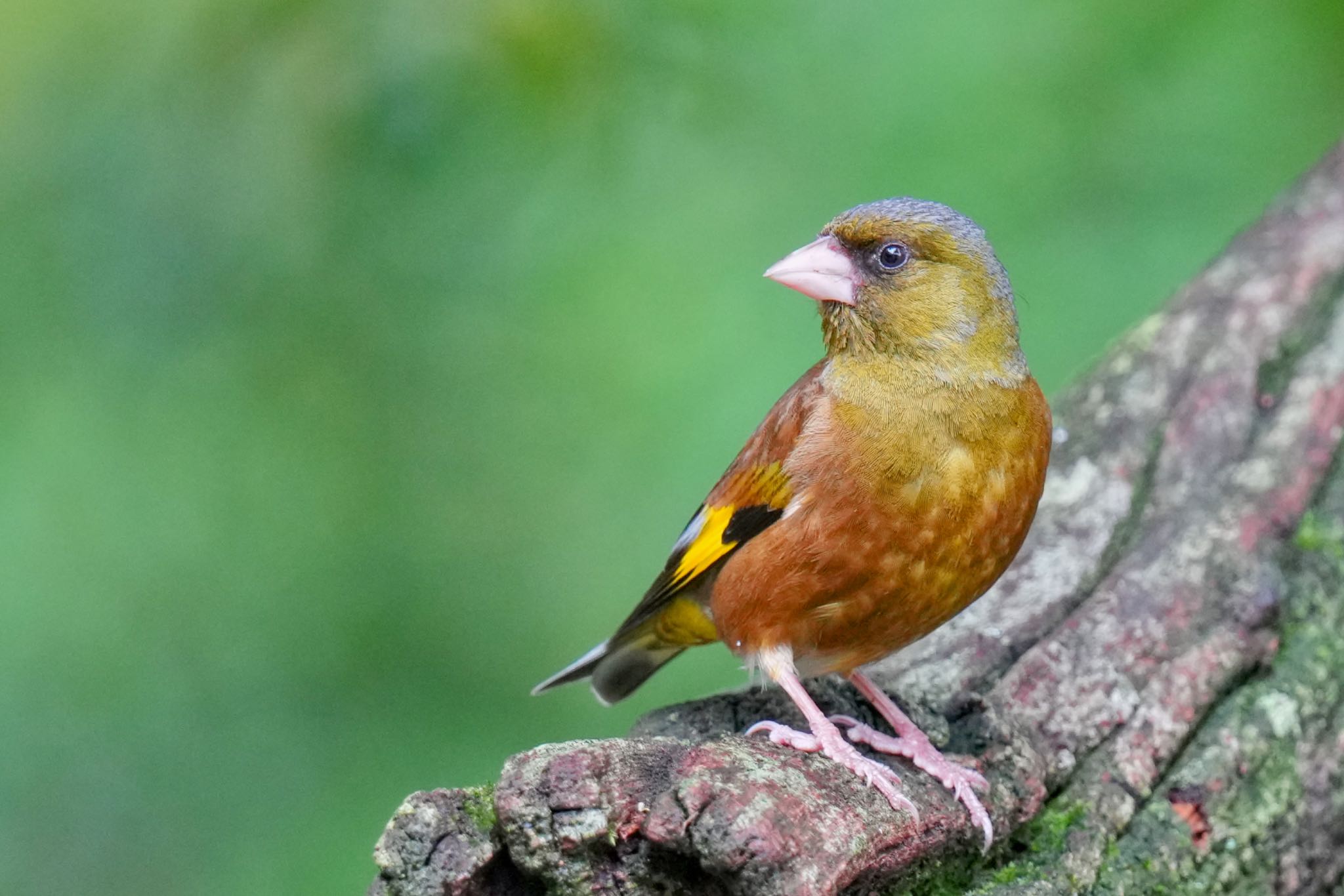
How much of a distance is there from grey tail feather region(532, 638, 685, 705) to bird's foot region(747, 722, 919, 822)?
94cm

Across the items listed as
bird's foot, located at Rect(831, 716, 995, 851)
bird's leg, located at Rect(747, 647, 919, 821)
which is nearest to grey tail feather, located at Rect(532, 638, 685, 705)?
bird's leg, located at Rect(747, 647, 919, 821)

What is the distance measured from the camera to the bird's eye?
3.96 metres

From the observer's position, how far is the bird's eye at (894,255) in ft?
13.0

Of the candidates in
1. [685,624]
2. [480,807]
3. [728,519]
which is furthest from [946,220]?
[480,807]

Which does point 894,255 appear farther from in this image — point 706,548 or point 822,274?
point 706,548

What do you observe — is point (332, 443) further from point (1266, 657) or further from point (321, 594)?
point (1266, 657)

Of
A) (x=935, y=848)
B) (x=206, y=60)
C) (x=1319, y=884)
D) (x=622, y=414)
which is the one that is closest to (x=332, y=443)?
(x=622, y=414)

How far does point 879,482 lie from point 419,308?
8.39 ft

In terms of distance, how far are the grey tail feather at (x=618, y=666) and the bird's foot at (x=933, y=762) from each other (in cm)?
84

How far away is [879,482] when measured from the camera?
3631mm

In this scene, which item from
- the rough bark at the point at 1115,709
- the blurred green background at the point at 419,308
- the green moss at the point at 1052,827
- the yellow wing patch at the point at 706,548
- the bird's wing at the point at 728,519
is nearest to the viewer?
the rough bark at the point at 1115,709

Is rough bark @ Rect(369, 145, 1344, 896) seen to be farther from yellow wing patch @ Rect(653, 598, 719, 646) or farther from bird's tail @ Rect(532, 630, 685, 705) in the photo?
bird's tail @ Rect(532, 630, 685, 705)

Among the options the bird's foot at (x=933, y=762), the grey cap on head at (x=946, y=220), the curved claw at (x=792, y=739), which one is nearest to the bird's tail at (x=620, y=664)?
the bird's foot at (x=933, y=762)

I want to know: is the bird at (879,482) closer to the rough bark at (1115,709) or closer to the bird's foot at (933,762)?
the bird's foot at (933,762)
